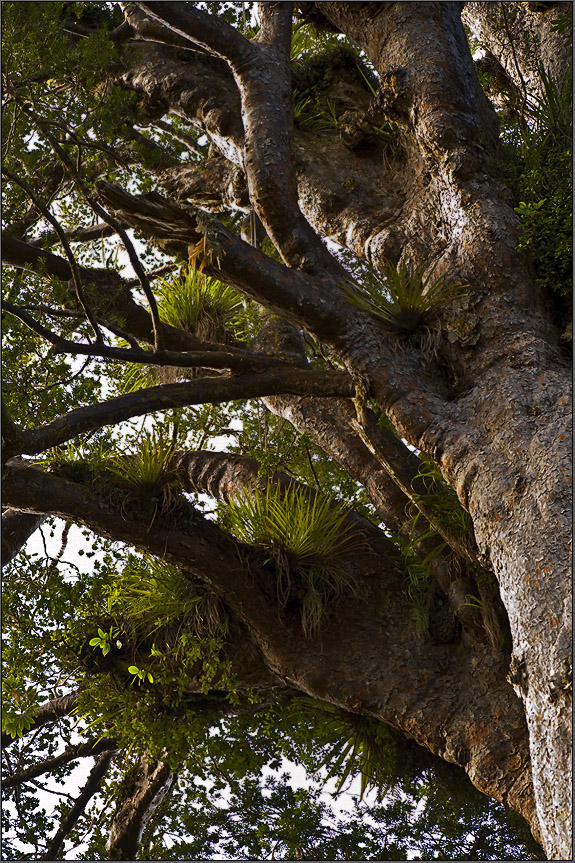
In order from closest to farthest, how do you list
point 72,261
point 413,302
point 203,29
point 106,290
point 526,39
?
point 72,261 < point 413,302 < point 203,29 < point 106,290 < point 526,39

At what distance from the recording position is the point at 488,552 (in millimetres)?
3135

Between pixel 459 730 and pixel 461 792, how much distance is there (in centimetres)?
97

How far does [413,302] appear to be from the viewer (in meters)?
3.74

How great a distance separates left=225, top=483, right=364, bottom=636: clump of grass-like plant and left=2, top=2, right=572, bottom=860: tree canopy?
0.06 feet

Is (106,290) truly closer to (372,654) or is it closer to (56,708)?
(372,654)

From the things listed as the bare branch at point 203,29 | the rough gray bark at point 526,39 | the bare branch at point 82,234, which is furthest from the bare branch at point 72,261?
the rough gray bark at point 526,39

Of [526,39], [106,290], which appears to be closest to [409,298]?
[106,290]

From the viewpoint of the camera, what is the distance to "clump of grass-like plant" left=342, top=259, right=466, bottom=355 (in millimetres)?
3725

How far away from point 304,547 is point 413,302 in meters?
1.36

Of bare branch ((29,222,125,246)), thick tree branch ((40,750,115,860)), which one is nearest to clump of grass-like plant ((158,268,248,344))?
bare branch ((29,222,125,246))

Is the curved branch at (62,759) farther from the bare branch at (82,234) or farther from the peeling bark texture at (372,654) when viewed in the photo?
the bare branch at (82,234)

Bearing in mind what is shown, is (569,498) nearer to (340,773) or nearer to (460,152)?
(460,152)

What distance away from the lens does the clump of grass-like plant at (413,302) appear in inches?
147

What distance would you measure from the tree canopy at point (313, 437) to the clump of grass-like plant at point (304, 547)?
2 cm
